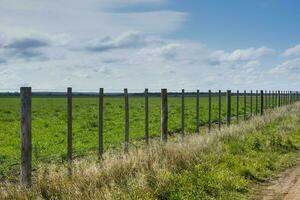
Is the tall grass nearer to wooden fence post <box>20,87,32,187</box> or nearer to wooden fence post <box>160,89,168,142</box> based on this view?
wooden fence post <box>20,87,32,187</box>

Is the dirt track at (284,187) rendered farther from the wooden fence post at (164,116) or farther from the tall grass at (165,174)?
the wooden fence post at (164,116)

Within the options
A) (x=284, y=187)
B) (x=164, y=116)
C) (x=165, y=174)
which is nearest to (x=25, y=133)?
(x=165, y=174)

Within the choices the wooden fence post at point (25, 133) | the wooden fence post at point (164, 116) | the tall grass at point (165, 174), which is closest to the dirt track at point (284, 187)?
the tall grass at point (165, 174)

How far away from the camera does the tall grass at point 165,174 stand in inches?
392

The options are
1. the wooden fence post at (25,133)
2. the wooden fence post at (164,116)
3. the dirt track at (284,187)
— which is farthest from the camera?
the wooden fence post at (164,116)

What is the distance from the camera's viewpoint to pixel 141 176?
1115 centimetres

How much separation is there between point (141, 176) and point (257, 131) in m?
13.4

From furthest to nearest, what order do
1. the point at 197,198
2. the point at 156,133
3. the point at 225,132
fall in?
the point at 156,133
the point at 225,132
the point at 197,198

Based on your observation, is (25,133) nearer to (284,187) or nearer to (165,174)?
(165,174)

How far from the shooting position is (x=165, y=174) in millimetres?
11617

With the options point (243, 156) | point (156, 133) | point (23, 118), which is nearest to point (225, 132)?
point (243, 156)

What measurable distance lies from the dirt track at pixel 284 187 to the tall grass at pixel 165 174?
0.40 m

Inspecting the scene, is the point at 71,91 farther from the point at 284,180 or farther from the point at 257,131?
the point at 257,131

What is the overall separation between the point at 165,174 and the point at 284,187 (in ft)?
9.75
